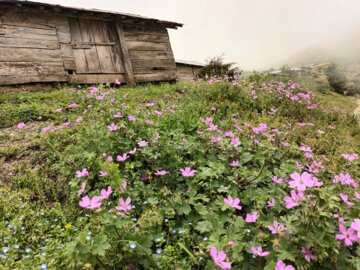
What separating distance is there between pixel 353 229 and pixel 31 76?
959 centimetres

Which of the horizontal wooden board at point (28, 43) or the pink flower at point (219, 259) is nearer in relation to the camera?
the pink flower at point (219, 259)

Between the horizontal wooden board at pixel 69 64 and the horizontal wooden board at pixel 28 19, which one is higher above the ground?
the horizontal wooden board at pixel 28 19

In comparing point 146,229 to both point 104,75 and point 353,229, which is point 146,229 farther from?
point 104,75

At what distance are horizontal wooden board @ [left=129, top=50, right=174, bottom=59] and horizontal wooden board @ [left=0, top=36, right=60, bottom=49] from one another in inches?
119

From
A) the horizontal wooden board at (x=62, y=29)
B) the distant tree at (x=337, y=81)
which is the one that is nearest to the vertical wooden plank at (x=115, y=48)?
the horizontal wooden board at (x=62, y=29)

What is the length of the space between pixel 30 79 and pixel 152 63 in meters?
5.04

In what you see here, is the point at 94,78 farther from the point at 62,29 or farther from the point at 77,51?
the point at 62,29

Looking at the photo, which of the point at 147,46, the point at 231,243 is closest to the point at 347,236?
the point at 231,243

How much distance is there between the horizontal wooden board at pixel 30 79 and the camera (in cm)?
829

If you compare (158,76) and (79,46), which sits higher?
(79,46)

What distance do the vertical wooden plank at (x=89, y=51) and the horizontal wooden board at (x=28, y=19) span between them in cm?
113

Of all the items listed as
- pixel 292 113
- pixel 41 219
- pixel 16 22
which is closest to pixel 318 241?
pixel 41 219

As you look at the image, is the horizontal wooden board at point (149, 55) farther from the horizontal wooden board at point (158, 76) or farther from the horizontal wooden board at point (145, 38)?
the horizontal wooden board at point (158, 76)

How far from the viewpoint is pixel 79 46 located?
1014cm
